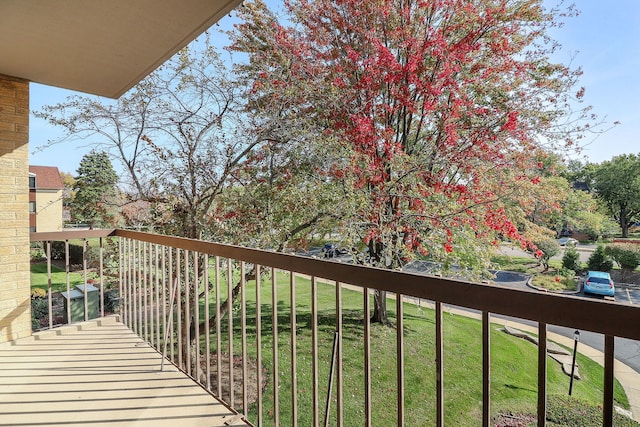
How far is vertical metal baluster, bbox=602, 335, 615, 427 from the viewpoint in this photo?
0.76 metres

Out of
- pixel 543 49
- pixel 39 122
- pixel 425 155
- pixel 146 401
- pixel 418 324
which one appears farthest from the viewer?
pixel 418 324

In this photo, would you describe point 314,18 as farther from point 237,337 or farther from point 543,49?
point 237,337

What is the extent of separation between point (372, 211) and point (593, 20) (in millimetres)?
5380

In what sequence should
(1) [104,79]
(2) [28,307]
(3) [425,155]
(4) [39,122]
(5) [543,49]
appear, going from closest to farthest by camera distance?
1. (1) [104,79]
2. (2) [28,307]
3. (4) [39,122]
4. (3) [425,155]
5. (5) [543,49]

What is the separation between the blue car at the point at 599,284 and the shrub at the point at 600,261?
0.15 metres

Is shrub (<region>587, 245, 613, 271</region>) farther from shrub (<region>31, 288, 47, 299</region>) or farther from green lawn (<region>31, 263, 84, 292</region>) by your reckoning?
shrub (<region>31, 288, 47, 299</region>)

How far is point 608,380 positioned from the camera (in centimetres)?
77

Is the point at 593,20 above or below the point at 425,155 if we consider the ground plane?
above

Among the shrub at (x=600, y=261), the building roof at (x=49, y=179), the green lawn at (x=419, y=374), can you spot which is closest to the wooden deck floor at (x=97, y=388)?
the green lawn at (x=419, y=374)

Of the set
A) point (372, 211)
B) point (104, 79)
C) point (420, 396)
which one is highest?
point (104, 79)

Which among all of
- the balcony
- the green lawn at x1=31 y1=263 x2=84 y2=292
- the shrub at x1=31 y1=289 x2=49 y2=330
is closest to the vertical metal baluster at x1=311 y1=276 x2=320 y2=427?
the balcony

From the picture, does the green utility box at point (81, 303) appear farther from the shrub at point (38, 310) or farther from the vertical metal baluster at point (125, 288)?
the vertical metal baluster at point (125, 288)

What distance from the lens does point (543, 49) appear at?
567cm

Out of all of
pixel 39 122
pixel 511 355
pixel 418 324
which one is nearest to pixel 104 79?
pixel 39 122
